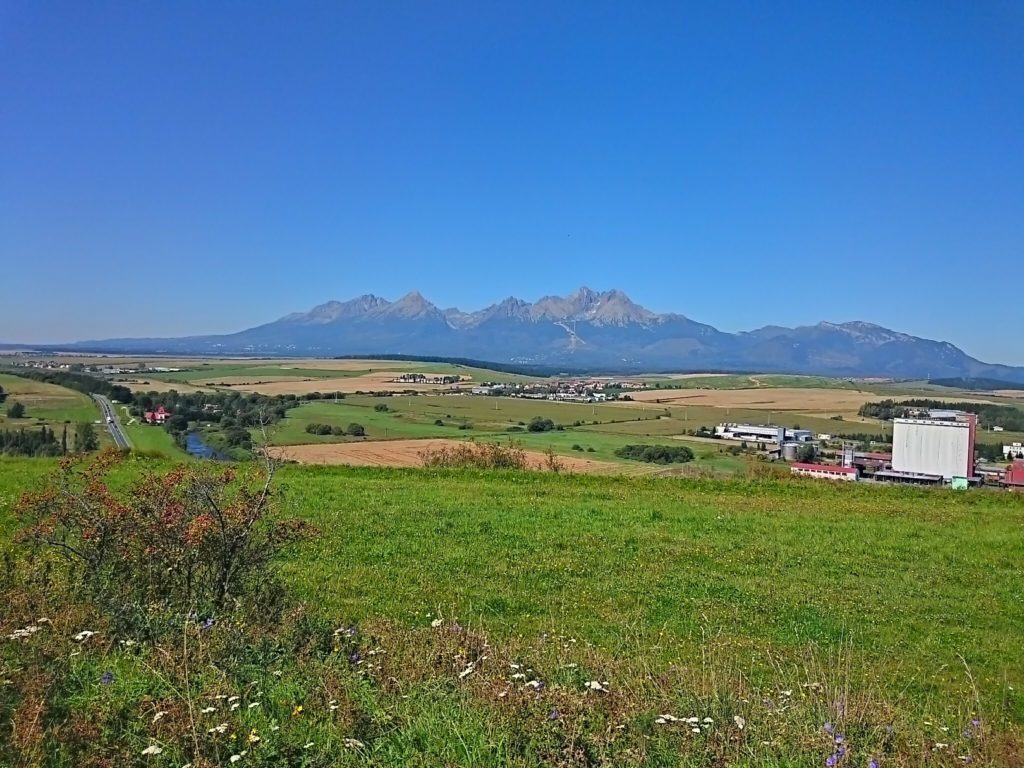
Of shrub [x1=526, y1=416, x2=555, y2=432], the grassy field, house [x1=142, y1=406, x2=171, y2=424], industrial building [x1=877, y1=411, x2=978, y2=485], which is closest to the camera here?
the grassy field

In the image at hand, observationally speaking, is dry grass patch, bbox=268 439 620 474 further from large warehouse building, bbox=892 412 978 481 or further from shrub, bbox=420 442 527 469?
large warehouse building, bbox=892 412 978 481

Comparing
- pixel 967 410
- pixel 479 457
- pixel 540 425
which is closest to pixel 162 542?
pixel 479 457

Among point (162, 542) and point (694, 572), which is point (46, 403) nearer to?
point (162, 542)

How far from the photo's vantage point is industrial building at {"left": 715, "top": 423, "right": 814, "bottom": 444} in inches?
1126

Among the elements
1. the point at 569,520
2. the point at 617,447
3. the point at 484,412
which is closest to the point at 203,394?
the point at 484,412

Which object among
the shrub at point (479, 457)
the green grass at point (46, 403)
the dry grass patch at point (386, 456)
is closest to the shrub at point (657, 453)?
the dry grass patch at point (386, 456)

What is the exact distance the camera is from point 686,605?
808cm

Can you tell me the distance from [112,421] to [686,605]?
84.0 feet

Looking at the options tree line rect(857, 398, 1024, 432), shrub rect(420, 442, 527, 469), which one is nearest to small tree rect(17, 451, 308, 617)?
shrub rect(420, 442, 527, 469)

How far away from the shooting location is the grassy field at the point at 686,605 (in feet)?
13.5

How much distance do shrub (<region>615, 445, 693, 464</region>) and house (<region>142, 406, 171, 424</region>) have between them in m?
17.2

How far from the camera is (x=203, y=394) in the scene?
39.2m

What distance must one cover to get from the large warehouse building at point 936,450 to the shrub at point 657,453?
7.04 meters

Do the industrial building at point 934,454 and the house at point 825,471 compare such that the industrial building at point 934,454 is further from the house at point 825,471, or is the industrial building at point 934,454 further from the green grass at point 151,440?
the green grass at point 151,440
